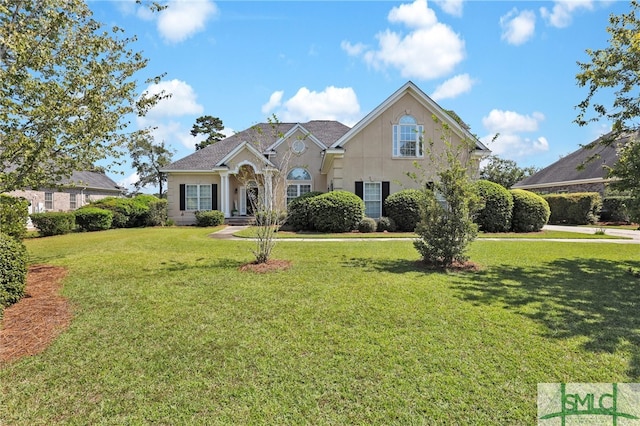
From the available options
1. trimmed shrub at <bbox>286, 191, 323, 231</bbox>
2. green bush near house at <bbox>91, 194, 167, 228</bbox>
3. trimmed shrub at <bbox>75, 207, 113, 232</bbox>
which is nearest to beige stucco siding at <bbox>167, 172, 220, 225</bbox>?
green bush near house at <bbox>91, 194, 167, 228</bbox>

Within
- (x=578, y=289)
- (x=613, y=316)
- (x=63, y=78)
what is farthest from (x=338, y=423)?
(x=63, y=78)

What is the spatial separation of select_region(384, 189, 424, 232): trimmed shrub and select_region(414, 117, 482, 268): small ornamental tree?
842 cm

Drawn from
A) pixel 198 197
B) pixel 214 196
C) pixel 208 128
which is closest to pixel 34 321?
pixel 214 196

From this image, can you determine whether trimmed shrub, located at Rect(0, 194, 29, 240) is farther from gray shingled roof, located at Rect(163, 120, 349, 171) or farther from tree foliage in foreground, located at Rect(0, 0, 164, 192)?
gray shingled roof, located at Rect(163, 120, 349, 171)

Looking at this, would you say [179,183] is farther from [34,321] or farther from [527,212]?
[527,212]

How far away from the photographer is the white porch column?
2278 cm

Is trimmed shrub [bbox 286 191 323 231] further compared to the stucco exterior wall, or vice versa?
the stucco exterior wall

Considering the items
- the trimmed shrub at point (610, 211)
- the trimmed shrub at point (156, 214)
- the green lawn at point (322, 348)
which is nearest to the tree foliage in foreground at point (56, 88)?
the green lawn at point (322, 348)

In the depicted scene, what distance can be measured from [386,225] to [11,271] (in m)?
14.2

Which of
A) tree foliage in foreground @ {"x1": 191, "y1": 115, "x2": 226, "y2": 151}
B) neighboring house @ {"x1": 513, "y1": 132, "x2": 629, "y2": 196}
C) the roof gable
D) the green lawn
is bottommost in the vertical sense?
the green lawn

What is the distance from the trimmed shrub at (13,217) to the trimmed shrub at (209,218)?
35.7 feet

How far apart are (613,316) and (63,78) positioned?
1229 cm

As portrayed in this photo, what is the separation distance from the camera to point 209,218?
21.3 metres

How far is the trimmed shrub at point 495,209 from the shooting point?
16.6 metres
